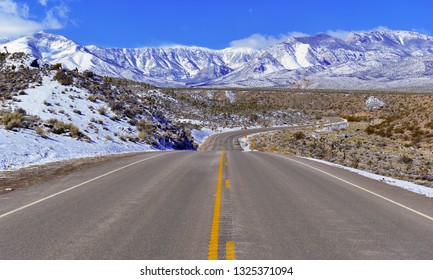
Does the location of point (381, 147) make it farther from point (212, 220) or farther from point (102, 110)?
point (212, 220)

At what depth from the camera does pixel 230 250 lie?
5.88 m

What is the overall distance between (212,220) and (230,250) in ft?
5.80

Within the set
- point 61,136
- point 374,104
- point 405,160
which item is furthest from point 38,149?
point 374,104

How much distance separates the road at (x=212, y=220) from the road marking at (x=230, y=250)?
0.05 feet

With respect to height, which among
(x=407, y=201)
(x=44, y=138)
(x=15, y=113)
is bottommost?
(x=407, y=201)

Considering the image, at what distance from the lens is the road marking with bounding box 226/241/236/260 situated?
5.61 m

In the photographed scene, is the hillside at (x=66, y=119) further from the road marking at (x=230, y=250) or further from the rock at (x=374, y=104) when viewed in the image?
the rock at (x=374, y=104)

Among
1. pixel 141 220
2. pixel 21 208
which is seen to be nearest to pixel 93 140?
pixel 21 208

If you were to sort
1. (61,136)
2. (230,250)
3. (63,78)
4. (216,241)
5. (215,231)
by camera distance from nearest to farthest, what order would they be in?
(230,250) → (216,241) → (215,231) → (61,136) → (63,78)

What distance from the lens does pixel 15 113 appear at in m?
24.9

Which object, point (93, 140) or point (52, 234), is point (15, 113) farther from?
point (52, 234)

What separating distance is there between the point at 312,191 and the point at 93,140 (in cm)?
1968

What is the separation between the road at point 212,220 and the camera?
19.5 ft

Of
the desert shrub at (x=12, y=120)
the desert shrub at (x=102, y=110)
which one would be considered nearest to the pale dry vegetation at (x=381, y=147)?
the desert shrub at (x=102, y=110)
